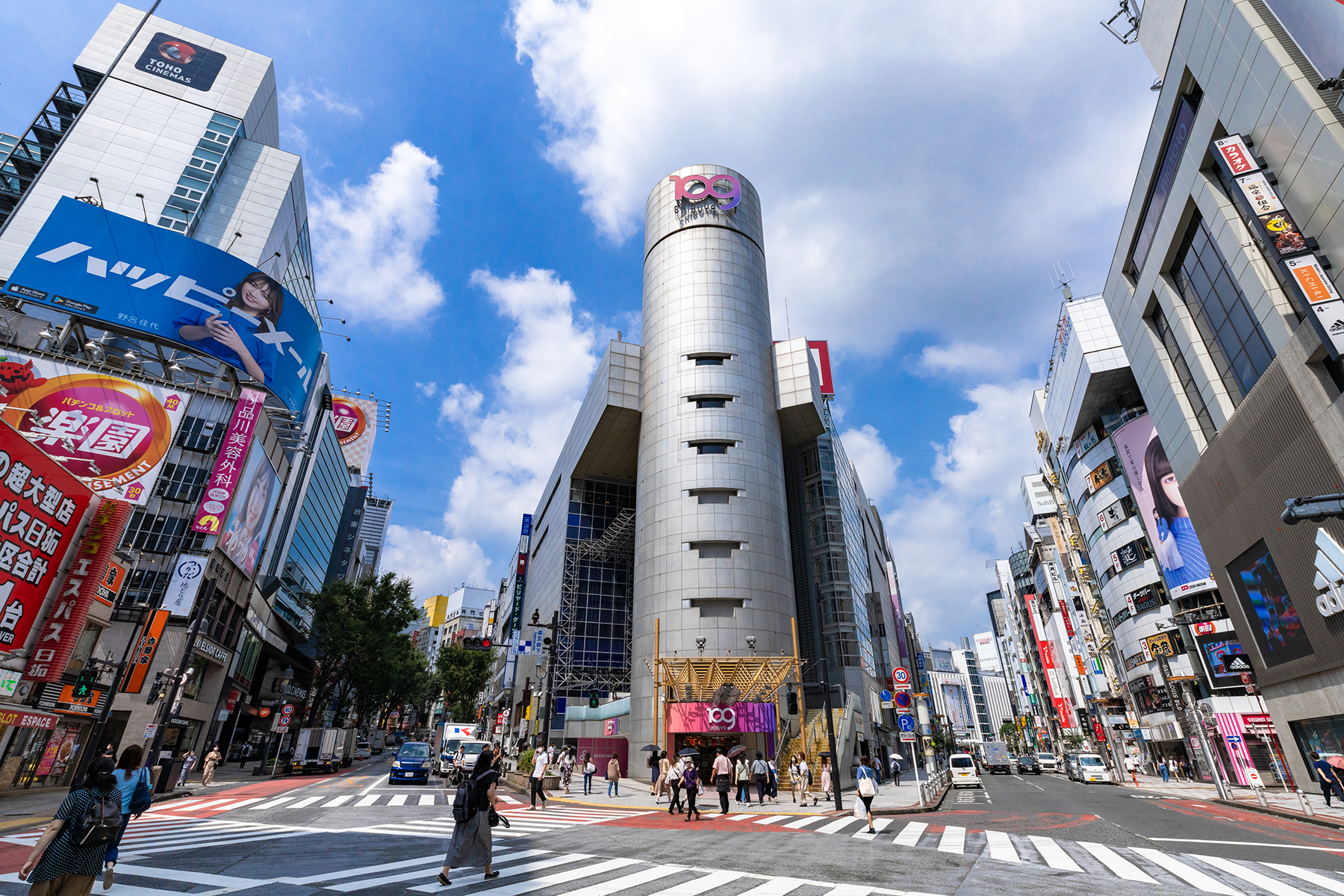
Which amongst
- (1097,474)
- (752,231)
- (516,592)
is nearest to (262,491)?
(516,592)

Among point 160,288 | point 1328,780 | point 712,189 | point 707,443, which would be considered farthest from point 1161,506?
point 160,288

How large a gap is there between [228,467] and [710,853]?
134 feet

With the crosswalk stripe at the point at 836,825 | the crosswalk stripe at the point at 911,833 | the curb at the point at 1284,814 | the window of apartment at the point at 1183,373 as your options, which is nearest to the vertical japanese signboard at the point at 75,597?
the crosswalk stripe at the point at 836,825

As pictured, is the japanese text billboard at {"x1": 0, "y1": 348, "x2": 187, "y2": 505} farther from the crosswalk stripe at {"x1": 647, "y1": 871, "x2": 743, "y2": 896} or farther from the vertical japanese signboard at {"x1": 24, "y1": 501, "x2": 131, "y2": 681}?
the crosswalk stripe at {"x1": 647, "y1": 871, "x2": 743, "y2": 896}

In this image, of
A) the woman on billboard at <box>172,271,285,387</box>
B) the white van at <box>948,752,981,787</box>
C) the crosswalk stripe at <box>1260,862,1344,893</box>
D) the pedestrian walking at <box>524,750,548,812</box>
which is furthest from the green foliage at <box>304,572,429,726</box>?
the crosswalk stripe at <box>1260,862,1344,893</box>

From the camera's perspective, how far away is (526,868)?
10.3m

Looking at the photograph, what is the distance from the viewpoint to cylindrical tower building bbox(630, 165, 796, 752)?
40.6 metres

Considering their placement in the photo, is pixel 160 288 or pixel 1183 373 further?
pixel 160 288

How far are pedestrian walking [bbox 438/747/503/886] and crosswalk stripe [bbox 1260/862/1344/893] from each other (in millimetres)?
11772

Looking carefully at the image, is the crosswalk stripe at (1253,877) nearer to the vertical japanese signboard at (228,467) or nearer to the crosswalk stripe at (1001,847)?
the crosswalk stripe at (1001,847)

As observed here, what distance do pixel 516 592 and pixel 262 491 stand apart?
34.5m

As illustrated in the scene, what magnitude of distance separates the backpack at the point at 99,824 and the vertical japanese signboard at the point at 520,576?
2624 inches

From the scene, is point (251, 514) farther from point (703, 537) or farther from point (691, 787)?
point (691, 787)

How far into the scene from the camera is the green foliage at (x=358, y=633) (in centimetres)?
4775
